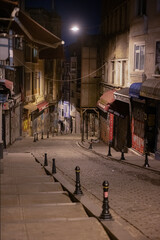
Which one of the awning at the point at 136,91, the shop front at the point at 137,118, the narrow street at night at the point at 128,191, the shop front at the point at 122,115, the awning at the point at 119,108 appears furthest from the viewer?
the awning at the point at 119,108

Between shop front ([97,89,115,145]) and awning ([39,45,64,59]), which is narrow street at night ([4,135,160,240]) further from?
awning ([39,45,64,59])

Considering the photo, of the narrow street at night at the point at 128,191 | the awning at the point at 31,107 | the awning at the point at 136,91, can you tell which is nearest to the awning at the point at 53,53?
the awning at the point at 136,91

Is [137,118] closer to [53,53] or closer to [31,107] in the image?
[53,53]

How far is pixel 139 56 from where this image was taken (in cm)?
2247

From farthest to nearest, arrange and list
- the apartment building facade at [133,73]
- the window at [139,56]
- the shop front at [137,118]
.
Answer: the window at [139,56], the shop front at [137,118], the apartment building facade at [133,73]

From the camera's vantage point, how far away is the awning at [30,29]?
14.4 metres

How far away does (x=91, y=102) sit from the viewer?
42.2 m

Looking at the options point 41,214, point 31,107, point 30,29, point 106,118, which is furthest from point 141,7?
point 31,107

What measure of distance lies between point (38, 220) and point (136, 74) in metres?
17.0

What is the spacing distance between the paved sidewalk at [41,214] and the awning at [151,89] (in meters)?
8.12

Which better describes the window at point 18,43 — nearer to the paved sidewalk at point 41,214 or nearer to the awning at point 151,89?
the awning at point 151,89

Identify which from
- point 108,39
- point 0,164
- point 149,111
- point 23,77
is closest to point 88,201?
point 0,164

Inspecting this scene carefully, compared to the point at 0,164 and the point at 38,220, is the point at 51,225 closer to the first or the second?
the point at 38,220

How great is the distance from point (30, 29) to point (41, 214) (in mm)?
12011
